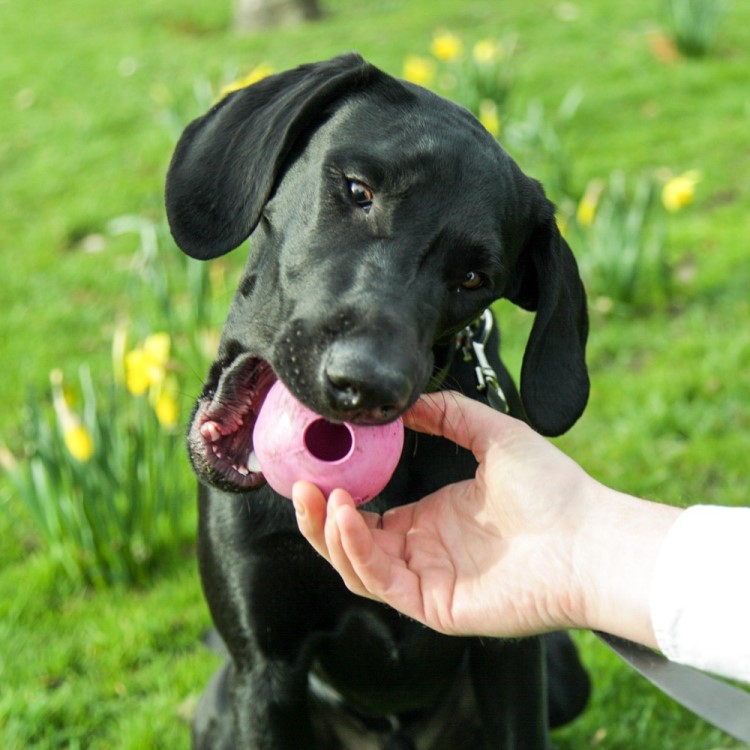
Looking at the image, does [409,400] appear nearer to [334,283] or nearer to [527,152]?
[334,283]

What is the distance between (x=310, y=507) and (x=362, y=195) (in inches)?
25.8

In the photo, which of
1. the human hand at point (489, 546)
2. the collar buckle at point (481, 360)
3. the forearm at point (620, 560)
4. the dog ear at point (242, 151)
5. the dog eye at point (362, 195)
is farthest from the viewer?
the collar buckle at point (481, 360)

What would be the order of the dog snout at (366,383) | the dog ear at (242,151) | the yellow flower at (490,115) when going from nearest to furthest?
the dog snout at (366,383) < the dog ear at (242,151) < the yellow flower at (490,115)

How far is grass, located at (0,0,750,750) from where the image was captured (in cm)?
339

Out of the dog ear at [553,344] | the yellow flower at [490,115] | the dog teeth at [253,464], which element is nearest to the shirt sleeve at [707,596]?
the dog ear at [553,344]

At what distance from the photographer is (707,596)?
188 cm

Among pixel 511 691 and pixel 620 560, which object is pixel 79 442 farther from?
pixel 620 560

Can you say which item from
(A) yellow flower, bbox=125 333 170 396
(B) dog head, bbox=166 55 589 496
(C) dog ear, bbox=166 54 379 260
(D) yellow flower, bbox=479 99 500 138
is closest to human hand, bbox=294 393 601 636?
(B) dog head, bbox=166 55 589 496

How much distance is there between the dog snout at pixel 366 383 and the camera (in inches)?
72.9

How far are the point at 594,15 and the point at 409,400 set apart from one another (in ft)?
27.7

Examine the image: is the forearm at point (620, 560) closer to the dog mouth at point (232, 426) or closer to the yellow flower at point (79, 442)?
the dog mouth at point (232, 426)

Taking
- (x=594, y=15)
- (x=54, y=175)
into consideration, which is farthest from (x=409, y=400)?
(x=594, y=15)

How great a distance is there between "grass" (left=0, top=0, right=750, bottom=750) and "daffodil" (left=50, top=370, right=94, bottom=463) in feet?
1.89

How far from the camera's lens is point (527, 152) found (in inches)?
238
